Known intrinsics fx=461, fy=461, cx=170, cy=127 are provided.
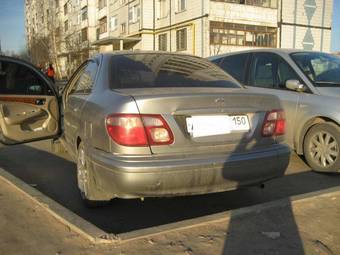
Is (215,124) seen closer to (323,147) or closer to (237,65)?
(323,147)

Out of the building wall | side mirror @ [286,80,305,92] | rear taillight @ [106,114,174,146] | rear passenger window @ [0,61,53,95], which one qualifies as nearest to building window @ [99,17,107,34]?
the building wall

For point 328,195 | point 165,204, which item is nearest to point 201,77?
point 165,204

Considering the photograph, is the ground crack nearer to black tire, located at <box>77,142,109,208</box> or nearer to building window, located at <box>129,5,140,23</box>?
black tire, located at <box>77,142,109,208</box>

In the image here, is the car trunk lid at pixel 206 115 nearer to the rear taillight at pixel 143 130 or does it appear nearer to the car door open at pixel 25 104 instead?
the rear taillight at pixel 143 130

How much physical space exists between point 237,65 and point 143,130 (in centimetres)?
406

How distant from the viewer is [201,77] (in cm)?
436

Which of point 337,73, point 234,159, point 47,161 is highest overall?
point 337,73

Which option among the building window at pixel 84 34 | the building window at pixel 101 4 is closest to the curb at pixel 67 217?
the building window at pixel 101 4

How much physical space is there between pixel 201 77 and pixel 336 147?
2316 millimetres

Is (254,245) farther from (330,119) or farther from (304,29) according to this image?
(304,29)

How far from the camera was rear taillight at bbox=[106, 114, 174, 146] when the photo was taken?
354 cm

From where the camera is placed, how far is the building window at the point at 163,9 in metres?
35.9

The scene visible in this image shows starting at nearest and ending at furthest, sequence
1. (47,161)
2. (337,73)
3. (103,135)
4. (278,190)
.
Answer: (103,135)
(278,190)
(337,73)
(47,161)

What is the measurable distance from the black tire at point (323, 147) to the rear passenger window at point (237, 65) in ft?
5.13
